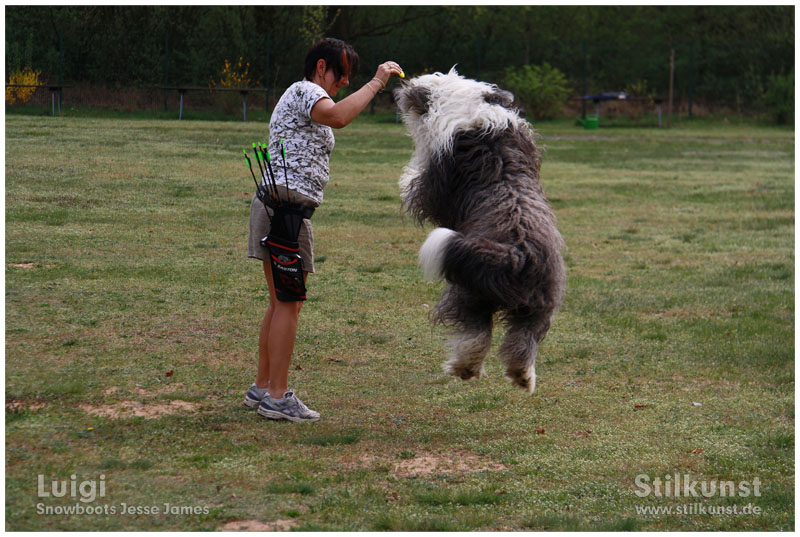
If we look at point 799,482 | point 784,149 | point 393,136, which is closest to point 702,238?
point 799,482

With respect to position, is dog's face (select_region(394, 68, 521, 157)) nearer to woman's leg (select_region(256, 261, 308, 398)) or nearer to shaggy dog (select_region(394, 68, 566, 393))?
shaggy dog (select_region(394, 68, 566, 393))

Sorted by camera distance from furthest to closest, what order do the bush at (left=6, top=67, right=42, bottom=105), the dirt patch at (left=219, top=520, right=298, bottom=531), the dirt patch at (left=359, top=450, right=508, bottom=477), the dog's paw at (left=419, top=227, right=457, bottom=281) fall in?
the bush at (left=6, top=67, right=42, bottom=105), the dirt patch at (left=359, top=450, right=508, bottom=477), the dog's paw at (left=419, top=227, right=457, bottom=281), the dirt patch at (left=219, top=520, right=298, bottom=531)

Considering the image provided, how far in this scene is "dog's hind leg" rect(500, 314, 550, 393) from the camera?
15.2ft

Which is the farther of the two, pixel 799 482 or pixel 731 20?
pixel 731 20

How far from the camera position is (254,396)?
17.5 ft

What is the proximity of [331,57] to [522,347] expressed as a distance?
1893 millimetres

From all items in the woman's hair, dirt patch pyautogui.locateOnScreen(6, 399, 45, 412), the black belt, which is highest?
the woman's hair

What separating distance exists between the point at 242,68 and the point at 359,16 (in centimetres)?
754

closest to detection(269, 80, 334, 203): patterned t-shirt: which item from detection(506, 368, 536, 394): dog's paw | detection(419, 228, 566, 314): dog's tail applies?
detection(419, 228, 566, 314): dog's tail

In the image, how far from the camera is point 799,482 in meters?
4.64

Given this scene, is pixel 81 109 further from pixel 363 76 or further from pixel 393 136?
pixel 363 76

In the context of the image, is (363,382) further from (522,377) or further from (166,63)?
(166,63)

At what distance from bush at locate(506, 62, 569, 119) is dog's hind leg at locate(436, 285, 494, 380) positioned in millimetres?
25930

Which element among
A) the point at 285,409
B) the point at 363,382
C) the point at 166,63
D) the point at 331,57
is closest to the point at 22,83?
the point at 166,63
